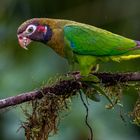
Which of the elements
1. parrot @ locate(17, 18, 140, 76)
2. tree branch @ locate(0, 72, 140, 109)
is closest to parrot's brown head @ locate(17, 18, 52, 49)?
parrot @ locate(17, 18, 140, 76)

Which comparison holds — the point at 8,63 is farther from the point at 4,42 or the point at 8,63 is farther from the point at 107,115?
the point at 107,115

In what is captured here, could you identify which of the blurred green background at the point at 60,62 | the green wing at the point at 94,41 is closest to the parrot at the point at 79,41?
the green wing at the point at 94,41

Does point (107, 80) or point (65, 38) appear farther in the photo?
point (65, 38)

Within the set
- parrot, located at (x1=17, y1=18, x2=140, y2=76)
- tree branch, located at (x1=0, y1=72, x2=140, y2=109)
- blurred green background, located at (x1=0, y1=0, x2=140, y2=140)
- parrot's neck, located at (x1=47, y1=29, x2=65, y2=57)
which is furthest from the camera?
blurred green background, located at (x1=0, y1=0, x2=140, y2=140)

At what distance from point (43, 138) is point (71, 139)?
1.12 m

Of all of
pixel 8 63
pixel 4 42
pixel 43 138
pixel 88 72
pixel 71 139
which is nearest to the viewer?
pixel 43 138

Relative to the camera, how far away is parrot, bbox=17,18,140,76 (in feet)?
14.8

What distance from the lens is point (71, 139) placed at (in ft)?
17.2

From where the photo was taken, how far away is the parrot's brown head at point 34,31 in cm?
456

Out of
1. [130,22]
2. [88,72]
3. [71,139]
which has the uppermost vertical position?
[88,72]

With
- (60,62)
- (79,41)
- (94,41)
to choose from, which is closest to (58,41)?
(79,41)

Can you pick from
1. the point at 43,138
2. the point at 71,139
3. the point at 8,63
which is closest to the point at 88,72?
the point at 43,138

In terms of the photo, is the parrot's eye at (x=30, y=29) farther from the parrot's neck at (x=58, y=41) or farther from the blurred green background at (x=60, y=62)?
the blurred green background at (x=60, y=62)

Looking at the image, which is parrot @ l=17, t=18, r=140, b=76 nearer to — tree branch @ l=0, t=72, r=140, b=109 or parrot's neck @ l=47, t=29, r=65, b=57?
parrot's neck @ l=47, t=29, r=65, b=57
